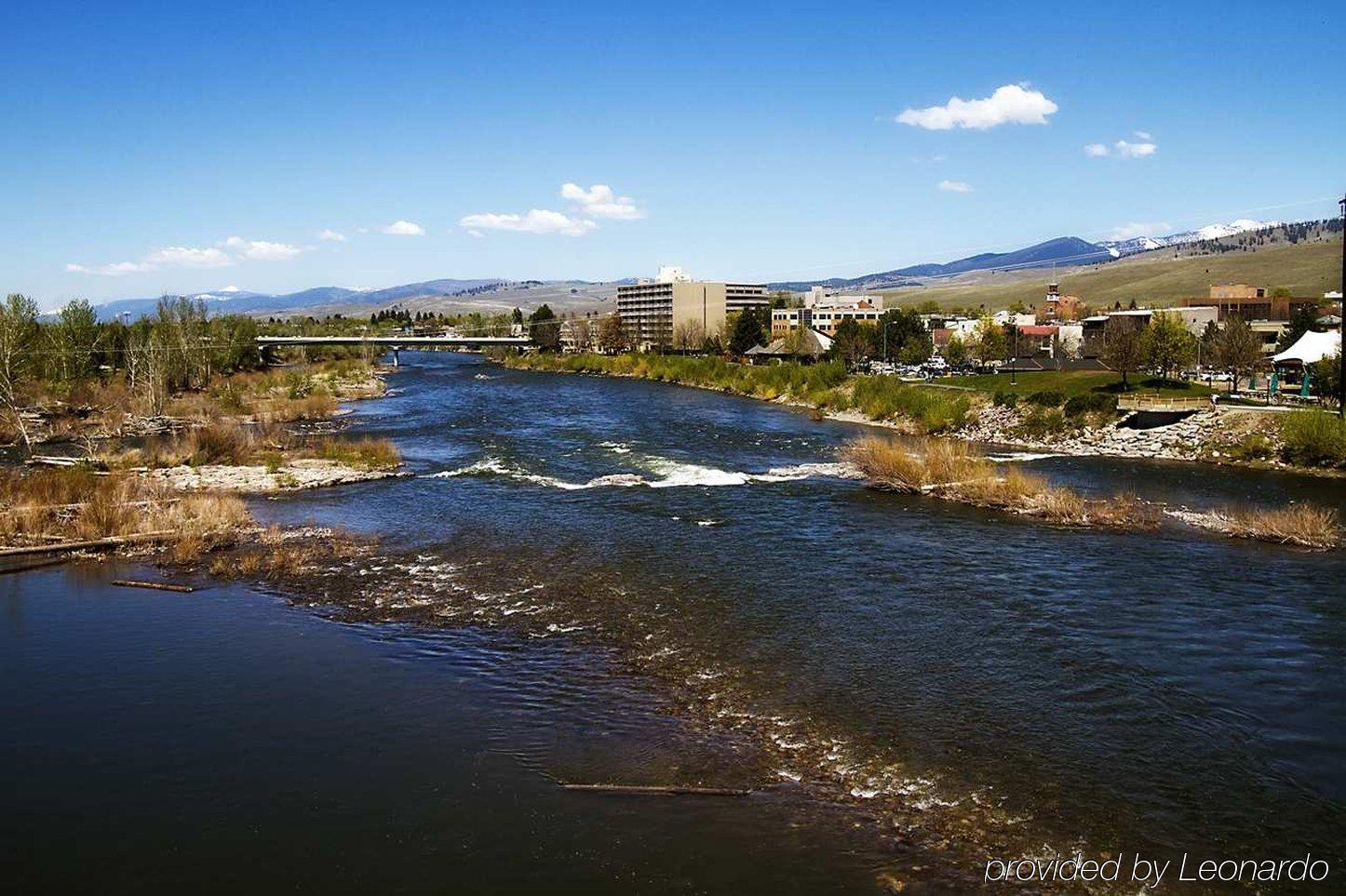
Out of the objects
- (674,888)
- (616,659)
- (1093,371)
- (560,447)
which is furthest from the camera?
(1093,371)

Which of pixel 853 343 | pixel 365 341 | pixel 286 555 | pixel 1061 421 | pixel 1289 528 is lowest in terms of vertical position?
pixel 1289 528

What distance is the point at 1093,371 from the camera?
69.1 metres

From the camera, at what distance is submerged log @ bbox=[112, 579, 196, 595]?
2095 cm

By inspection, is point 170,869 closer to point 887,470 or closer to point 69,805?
point 69,805

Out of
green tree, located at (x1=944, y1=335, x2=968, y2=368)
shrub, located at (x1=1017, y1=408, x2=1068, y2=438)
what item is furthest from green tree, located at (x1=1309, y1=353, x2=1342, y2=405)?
green tree, located at (x1=944, y1=335, x2=968, y2=368)

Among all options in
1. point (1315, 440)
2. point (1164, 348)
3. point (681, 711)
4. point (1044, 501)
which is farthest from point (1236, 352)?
point (681, 711)

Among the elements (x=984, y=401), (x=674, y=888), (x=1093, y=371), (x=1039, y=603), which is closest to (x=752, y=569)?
(x=1039, y=603)

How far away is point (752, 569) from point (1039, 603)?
21.8 ft

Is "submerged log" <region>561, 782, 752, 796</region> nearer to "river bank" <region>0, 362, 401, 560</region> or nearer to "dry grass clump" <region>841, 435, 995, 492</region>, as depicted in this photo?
"river bank" <region>0, 362, 401, 560</region>

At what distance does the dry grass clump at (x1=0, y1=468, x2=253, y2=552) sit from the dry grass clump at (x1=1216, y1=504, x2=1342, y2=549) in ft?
93.6

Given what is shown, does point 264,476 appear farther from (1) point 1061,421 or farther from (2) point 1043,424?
(1) point 1061,421

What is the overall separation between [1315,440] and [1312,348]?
2235 cm

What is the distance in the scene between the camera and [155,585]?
21.1 meters

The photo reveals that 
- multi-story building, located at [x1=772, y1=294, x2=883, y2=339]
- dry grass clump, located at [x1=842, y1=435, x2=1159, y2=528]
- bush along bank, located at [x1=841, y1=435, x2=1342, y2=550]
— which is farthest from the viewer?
multi-story building, located at [x1=772, y1=294, x2=883, y2=339]
